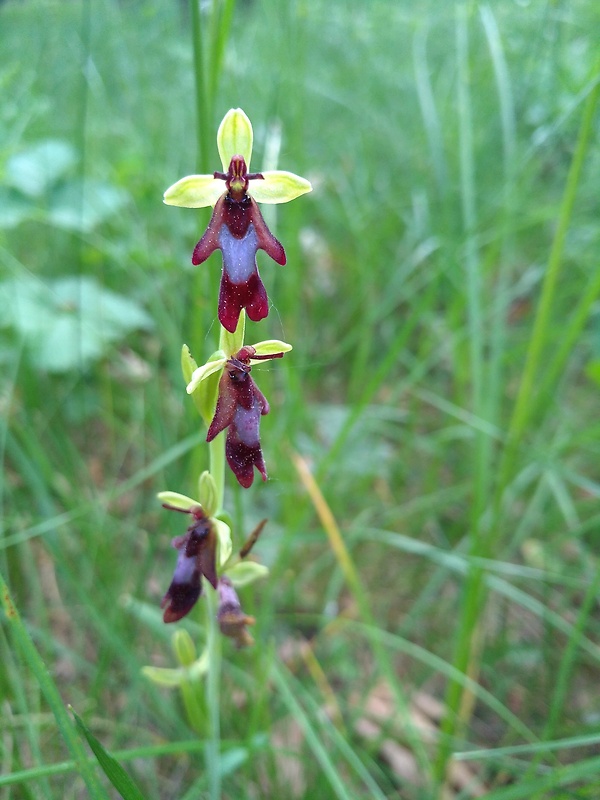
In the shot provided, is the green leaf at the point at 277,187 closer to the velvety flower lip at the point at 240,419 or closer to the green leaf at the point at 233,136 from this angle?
the green leaf at the point at 233,136

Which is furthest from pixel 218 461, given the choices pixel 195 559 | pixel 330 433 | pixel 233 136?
pixel 330 433

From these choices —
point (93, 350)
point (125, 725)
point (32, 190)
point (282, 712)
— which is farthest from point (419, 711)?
point (32, 190)

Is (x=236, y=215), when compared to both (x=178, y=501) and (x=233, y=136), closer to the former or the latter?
(x=233, y=136)

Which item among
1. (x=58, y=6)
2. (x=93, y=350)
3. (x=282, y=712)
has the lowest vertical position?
(x=282, y=712)

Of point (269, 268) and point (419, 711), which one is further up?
point (269, 268)

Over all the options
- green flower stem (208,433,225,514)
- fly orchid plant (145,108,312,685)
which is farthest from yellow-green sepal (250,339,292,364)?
green flower stem (208,433,225,514)

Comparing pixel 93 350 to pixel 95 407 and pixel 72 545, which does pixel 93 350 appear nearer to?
pixel 95 407

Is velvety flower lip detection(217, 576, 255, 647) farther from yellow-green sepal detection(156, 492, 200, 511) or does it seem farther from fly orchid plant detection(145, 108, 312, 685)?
yellow-green sepal detection(156, 492, 200, 511)

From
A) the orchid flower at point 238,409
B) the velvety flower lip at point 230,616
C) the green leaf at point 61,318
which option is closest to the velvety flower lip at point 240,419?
the orchid flower at point 238,409
